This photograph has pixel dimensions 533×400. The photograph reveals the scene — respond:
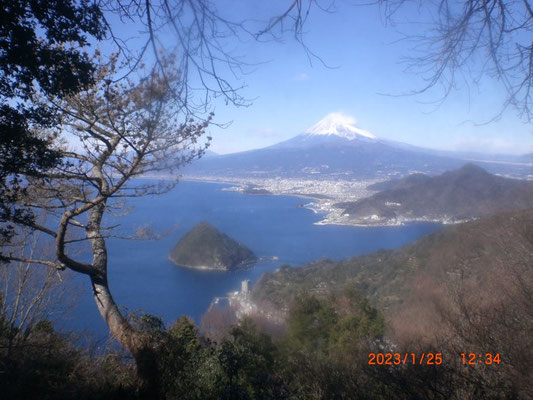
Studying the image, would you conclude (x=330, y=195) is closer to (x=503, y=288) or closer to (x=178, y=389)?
(x=503, y=288)

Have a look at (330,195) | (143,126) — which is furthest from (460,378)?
(330,195)

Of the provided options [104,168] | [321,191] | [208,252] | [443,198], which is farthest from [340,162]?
[104,168]

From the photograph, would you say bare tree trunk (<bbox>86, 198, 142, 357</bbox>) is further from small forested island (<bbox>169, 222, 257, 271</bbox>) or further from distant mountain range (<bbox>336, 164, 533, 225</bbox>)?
distant mountain range (<bbox>336, 164, 533, 225</bbox>)

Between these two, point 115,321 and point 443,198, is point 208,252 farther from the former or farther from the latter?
point 443,198
